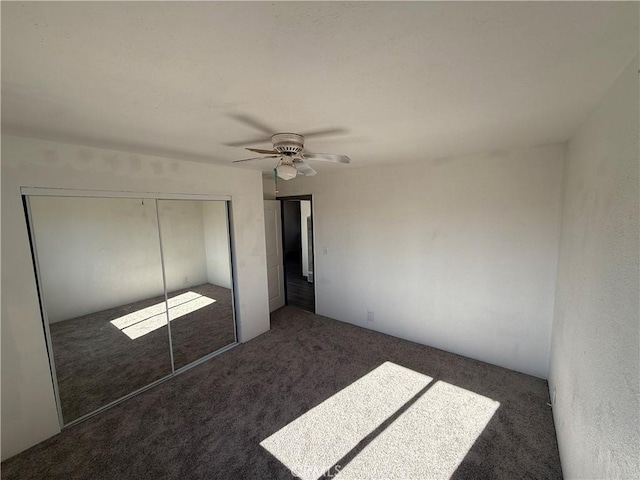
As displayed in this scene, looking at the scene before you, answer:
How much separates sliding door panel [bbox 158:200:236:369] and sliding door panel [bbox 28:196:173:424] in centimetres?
11

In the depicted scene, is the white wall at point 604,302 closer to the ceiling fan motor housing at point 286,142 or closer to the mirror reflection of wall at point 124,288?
the ceiling fan motor housing at point 286,142

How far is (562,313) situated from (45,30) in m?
3.31

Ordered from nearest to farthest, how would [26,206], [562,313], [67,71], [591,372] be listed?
[67,71] < [591,372] < [26,206] < [562,313]

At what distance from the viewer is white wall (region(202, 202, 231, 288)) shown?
120 inches

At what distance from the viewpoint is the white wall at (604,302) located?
97 cm

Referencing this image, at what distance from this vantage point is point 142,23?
31.5 inches

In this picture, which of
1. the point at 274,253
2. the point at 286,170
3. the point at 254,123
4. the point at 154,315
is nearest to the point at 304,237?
the point at 274,253

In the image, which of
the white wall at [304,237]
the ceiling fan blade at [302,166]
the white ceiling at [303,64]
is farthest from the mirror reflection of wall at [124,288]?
the white wall at [304,237]

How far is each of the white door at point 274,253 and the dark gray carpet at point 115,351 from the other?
1.27 m

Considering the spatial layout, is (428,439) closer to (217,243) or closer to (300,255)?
(217,243)

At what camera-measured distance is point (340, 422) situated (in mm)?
2186

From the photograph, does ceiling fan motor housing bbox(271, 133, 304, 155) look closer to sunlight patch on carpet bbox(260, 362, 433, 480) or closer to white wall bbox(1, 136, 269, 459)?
white wall bbox(1, 136, 269, 459)

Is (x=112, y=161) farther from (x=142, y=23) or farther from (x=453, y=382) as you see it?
(x=453, y=382)

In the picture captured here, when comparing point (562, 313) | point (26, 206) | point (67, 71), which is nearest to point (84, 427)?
point (26, 206)
